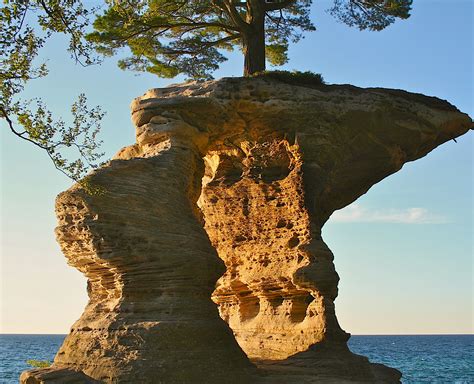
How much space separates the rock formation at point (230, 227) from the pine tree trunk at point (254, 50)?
2.25 metres

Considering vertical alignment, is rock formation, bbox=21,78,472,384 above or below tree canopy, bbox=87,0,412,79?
below

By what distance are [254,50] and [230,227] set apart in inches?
220

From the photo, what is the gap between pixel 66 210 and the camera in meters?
14.0

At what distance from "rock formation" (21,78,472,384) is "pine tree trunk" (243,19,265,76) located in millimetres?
2247

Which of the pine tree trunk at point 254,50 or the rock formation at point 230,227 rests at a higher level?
the pine tree trunk at point 254,50

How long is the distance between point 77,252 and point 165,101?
4621 mm

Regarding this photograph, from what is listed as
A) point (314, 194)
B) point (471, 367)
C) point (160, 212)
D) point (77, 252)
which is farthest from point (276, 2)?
point (471, 367)

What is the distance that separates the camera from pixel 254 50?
21016 millimetres

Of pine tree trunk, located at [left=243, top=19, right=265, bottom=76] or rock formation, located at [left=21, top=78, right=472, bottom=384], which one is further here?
pine tree trunk, located at [left=243, top=19, right=265, bottom=76]

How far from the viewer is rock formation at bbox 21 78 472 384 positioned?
1350 cm

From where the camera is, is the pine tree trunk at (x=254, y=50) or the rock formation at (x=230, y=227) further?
the pine tree trunk at (x=254, y=50)

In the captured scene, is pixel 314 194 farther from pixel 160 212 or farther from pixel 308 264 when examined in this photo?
pixel 160 212

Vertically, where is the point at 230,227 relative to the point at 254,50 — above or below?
below

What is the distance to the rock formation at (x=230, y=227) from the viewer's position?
531 inches
